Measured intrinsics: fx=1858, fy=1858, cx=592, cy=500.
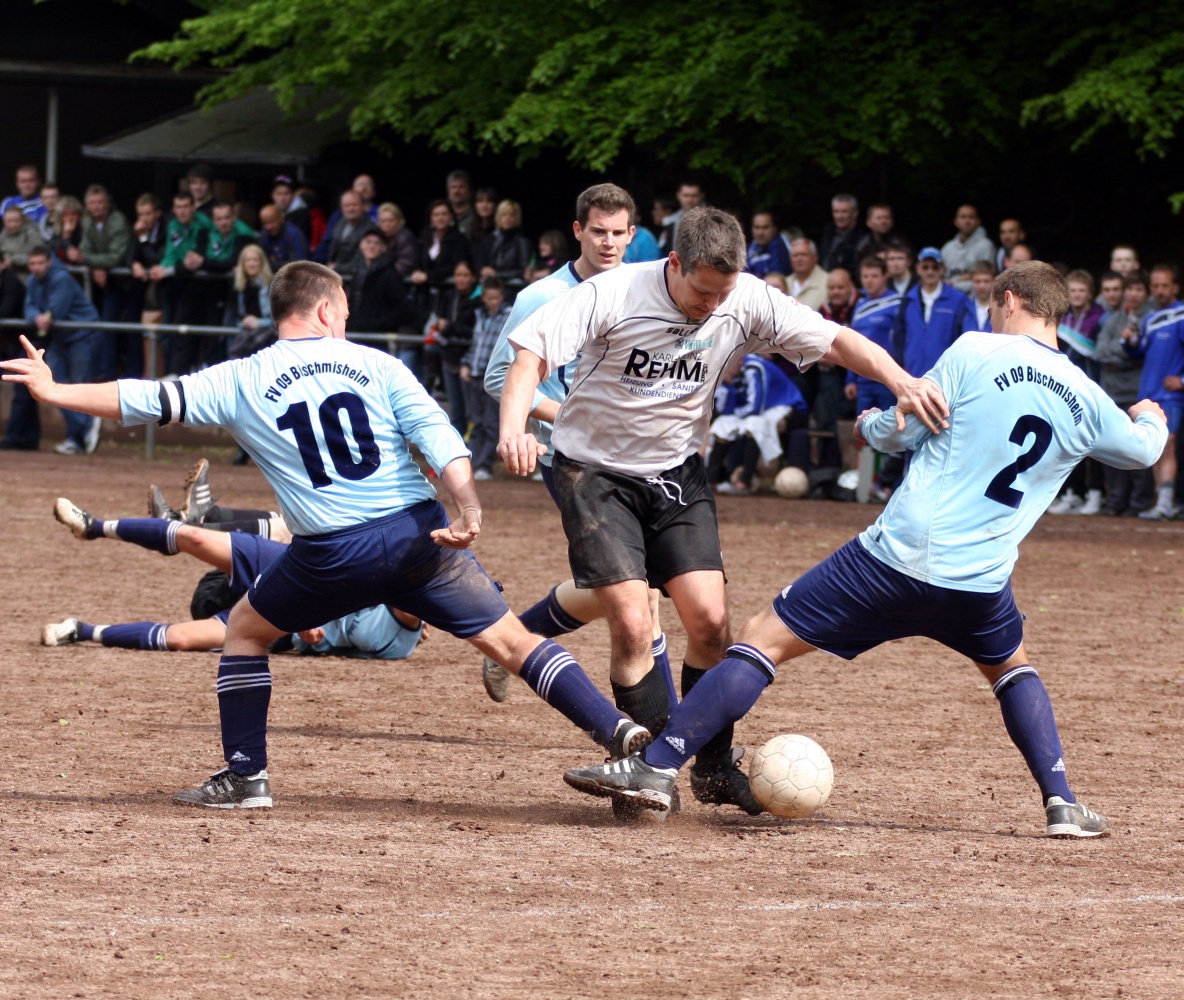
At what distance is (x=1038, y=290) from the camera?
604 cm

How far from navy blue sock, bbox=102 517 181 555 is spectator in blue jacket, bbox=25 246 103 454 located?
11015 millimetres

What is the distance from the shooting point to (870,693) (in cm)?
880

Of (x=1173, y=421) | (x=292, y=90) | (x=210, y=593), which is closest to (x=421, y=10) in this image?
(x=292, y=90)

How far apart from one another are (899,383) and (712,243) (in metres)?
0.74

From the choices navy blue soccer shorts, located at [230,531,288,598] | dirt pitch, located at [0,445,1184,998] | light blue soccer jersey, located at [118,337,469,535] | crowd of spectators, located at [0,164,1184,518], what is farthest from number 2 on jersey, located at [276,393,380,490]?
crowd of spectators, located at [0,164,1184,518]

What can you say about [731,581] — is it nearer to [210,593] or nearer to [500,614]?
[210,593]

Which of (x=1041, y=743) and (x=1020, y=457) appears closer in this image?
(x=1020, y=457)


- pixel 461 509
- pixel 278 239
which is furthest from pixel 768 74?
pixel 461 509

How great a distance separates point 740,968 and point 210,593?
535 cm

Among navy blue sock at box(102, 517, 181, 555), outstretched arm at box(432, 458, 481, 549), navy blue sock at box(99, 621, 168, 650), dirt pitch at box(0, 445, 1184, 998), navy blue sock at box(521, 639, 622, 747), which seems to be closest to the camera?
dirt pitch at box(0, 445, 1184, 998)

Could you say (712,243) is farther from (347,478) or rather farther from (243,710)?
(243,710)

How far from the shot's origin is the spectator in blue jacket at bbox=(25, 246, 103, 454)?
19.8 meters

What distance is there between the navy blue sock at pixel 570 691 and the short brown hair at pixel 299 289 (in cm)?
138

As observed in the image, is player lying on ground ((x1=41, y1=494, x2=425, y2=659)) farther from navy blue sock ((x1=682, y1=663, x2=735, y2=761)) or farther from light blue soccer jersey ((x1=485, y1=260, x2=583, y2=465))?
navy blue sock ((x1=682, y1=663, x2=735, y2=761))
